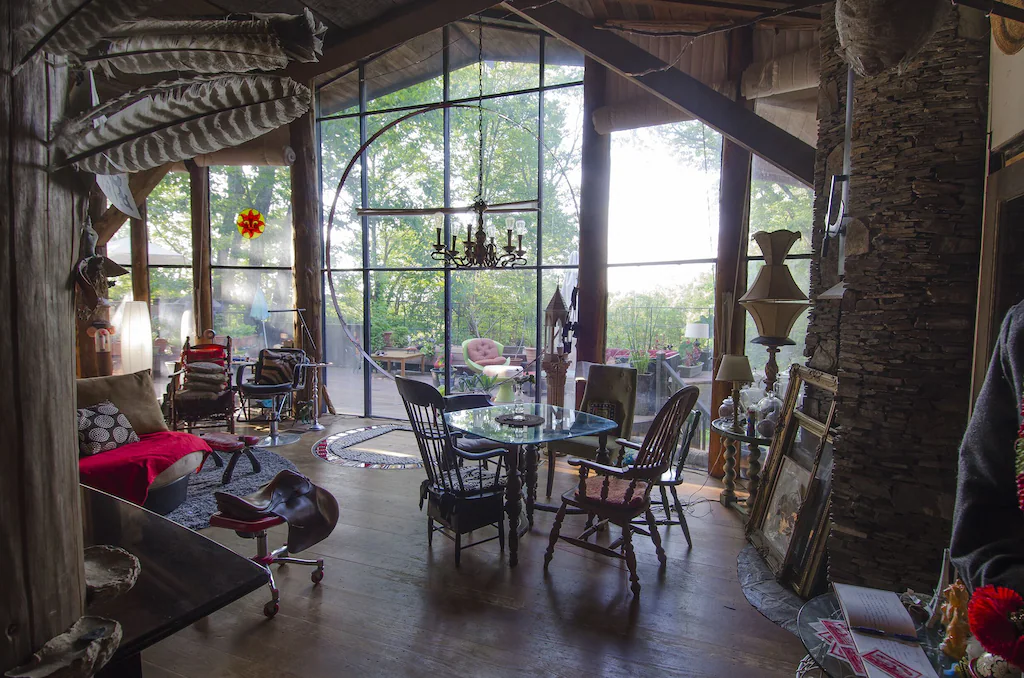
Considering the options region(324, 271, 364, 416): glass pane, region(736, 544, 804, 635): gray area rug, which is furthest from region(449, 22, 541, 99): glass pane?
region(736, 544, 804, 635): gray area rug

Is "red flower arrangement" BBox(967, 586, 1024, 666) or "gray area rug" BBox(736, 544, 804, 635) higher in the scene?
"red flower arrangement" BBox(967, 586, 1024, 666)

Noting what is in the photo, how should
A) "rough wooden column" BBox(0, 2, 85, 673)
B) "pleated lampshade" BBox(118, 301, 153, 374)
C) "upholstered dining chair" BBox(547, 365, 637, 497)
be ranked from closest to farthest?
"rough wooden column" BBox(0, 2, 85, 673) < "upholstered dining chair" BBox(547, 365, 637, 497) < "pleated lampshade" BBox(118, 301, 153, 374)

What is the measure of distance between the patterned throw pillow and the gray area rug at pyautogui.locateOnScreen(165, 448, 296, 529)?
0.60 m

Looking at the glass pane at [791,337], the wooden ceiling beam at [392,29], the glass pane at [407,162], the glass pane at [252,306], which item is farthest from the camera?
the glass pane at [252,306]

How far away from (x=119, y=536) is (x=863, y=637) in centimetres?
166

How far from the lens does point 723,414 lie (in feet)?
13.6

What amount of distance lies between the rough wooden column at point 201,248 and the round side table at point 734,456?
244 inches

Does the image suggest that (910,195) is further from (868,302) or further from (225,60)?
(225,60)

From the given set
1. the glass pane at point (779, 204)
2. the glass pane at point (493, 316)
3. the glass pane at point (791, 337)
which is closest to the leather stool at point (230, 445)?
the glass pane at point (493, 316)

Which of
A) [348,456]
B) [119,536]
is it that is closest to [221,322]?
[348,456]

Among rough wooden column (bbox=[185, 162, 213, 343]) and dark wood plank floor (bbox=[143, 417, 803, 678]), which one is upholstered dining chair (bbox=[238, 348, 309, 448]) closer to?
rough wooden column (bbox=[185, 162, 213, 343])

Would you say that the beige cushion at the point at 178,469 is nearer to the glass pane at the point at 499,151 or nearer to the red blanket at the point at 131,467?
the red blanket at the point at 131,467

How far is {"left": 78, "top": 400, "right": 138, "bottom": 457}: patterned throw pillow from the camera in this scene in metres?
3.51

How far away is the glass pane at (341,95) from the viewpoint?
6.66m
